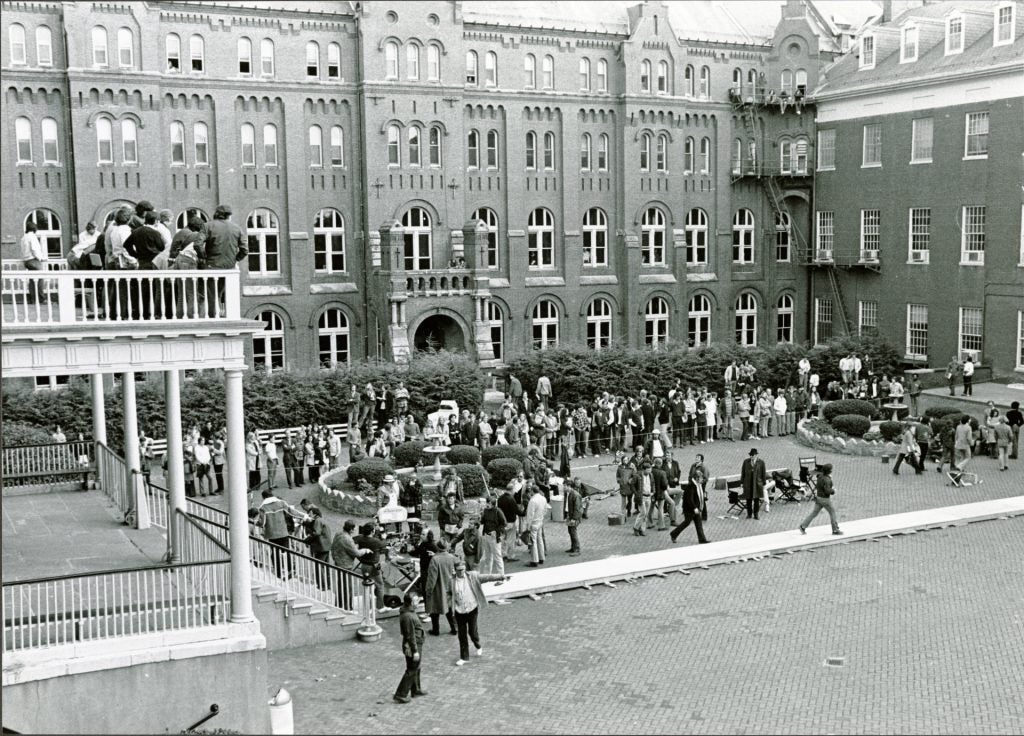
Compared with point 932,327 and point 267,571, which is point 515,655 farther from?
point 932,327

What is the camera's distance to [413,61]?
4650 cm

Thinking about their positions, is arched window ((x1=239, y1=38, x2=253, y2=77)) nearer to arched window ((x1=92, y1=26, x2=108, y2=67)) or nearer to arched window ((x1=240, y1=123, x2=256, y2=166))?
arched window ((x1=240, y1=123, x2=256, y2=166))

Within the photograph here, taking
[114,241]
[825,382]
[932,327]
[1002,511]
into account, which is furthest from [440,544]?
[932,327]

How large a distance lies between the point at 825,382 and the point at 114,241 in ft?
113

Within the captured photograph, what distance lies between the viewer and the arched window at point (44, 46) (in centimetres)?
4050

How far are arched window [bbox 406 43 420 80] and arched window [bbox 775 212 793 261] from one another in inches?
770

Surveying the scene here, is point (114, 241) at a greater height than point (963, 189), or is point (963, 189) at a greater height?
point (963, 189)

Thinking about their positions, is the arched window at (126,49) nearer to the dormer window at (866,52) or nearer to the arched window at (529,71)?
the arched window at (529,71)

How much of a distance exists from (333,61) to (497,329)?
13.2 metres

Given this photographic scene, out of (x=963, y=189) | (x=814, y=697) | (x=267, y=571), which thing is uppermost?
(x=963, y=189)

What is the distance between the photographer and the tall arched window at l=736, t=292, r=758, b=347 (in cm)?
5528

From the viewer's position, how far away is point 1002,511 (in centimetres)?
2466

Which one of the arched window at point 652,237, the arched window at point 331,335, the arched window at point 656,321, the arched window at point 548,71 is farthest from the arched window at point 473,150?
the arched window at point 656,321

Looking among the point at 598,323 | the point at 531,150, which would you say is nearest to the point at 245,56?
the point at 531,150
